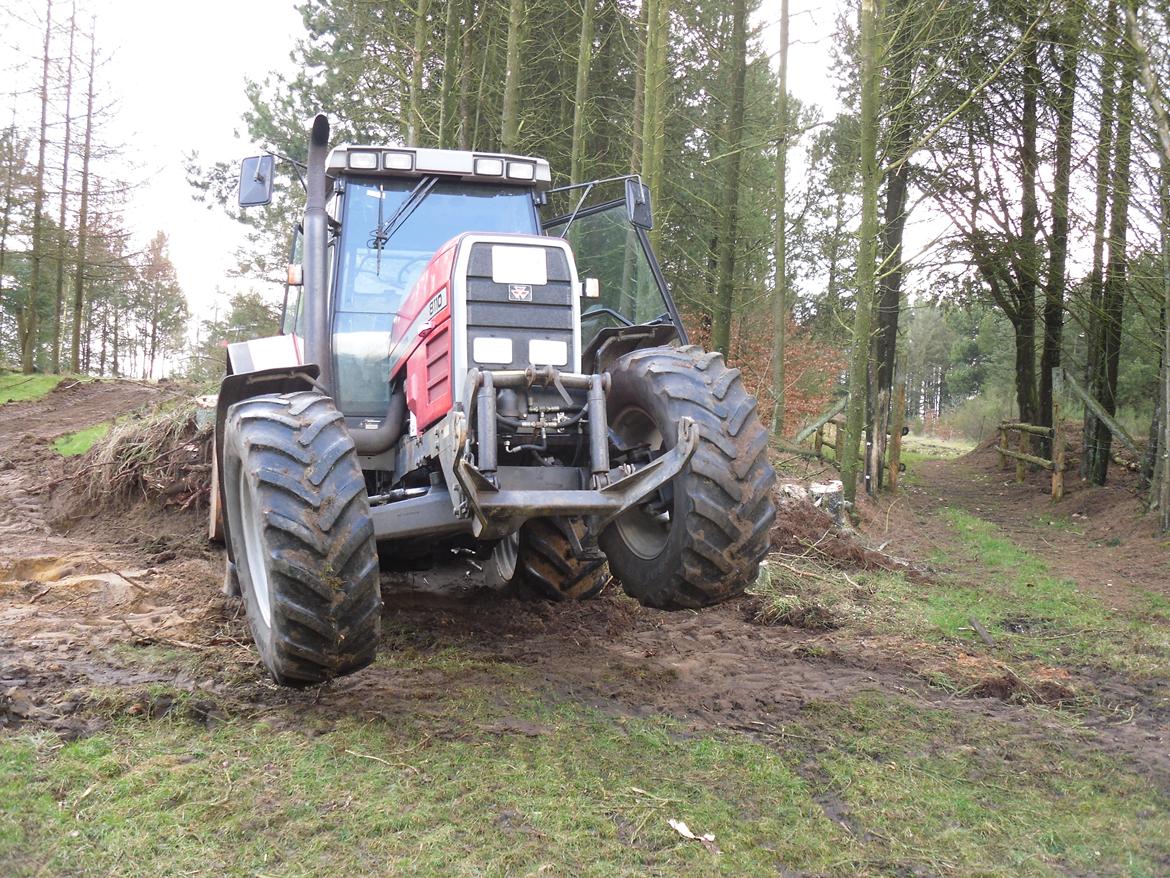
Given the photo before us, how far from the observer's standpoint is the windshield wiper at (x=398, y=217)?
5.46m

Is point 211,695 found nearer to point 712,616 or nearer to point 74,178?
point 712,616

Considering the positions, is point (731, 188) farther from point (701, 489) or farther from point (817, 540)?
point (701, 489)

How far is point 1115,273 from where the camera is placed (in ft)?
43.7

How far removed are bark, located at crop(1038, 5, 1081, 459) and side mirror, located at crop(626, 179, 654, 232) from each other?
9538 mm

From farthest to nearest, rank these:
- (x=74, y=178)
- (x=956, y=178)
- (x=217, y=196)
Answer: (x=74, y=178) < (x=217, y=196) < (x=956, y=178)

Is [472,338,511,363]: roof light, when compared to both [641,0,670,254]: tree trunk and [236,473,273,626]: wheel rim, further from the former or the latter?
[641,0,670,254]: tree trunk

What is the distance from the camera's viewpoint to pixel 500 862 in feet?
9.47

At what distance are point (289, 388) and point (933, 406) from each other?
226 ft

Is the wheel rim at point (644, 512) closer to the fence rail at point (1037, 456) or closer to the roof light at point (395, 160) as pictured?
the roof light at point (395, 160)

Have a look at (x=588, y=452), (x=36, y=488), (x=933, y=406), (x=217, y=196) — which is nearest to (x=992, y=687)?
(x=588, y=452)

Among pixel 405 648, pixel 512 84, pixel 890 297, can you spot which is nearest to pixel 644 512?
pixel 405 648

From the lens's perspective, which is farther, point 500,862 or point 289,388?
point 289,388

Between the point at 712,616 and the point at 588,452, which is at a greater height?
the point at 588,452

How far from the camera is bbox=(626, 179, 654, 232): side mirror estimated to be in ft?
17.2
